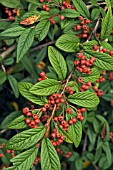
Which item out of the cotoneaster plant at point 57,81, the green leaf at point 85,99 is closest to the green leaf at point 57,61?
the cotoneaster plant at point 57,81

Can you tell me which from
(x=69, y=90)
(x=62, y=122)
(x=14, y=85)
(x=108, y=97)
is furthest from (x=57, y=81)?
(x=108, y=97)

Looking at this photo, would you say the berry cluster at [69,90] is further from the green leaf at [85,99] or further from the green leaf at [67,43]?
the green leaf at [67,43]

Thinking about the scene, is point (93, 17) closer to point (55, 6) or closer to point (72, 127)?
point (55, 6)

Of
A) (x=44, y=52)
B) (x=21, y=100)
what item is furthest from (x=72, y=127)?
(x=21, y=100)

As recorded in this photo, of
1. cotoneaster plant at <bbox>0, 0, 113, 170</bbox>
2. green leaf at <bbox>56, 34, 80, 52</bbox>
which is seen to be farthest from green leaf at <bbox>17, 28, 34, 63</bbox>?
green leaf at <bbox>56, 34, 80, 52</bbox>

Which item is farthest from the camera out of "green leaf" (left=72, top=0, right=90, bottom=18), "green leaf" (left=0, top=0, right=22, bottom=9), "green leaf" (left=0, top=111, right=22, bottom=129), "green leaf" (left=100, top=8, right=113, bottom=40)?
"green leaf" (left=0, top=111, right=22, bottom=129)

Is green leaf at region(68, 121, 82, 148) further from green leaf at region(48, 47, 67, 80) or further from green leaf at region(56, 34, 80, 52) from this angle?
green leaf at region(56, 34, 80, 52)
